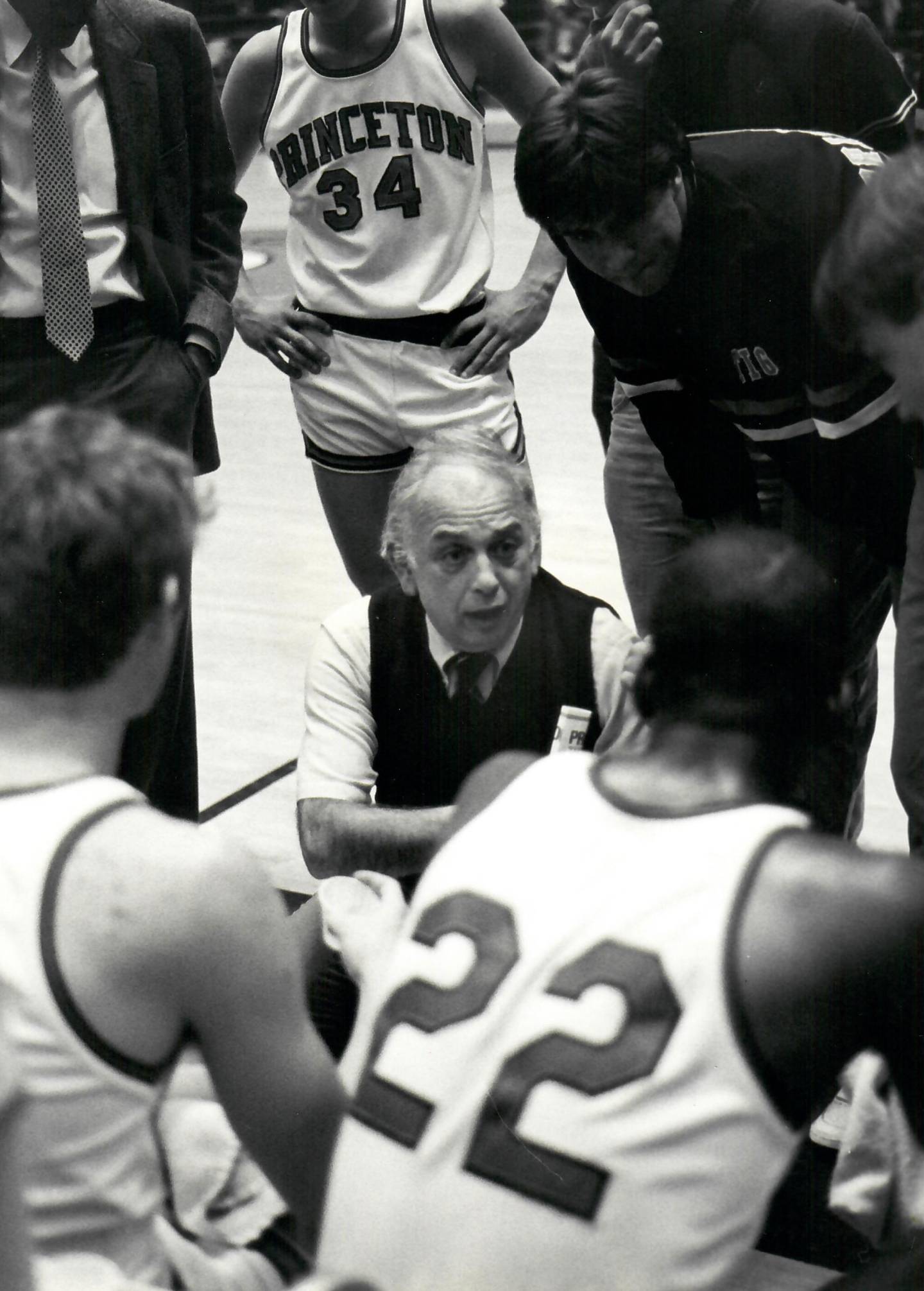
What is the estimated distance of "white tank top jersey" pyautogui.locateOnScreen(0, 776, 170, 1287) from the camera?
1.34 m

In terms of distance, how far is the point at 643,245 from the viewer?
8.04 ft

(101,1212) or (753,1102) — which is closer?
(753,1102)

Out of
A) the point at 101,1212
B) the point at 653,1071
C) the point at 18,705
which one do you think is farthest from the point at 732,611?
the point at 101,1212

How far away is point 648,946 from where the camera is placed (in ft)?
4.37

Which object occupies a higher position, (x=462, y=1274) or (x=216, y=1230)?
(x=462, y=1274)

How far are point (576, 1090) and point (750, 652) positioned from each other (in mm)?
410

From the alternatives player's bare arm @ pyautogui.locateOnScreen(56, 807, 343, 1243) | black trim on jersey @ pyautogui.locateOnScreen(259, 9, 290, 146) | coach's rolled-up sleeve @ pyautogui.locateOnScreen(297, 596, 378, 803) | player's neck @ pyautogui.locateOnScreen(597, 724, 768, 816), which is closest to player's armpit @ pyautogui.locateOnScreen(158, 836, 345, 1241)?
player's bare arm @ pyautogui.locateOnScreen(56, 807, 343, 1243)

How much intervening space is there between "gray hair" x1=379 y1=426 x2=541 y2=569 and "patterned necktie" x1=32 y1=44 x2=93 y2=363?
72 cm

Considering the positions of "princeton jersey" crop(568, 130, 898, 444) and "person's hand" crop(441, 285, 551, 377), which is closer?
"princeton jersey" crop(568, 130, 898, 444)

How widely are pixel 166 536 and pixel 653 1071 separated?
0.66 meters

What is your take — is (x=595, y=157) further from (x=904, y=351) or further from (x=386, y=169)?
(x=386, y=169)

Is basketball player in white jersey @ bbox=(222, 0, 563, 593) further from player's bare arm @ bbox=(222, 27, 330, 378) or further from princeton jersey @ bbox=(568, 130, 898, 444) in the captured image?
princeton jersey @ bbox=(568, 130, 898, 444)

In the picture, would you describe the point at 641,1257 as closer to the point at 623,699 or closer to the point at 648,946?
the point at 648,946

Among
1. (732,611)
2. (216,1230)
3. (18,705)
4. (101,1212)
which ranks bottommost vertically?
(216,1230)
